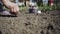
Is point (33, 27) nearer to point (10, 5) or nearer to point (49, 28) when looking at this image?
point (49, 28)

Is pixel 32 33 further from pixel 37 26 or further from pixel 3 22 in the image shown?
pixel 3 22

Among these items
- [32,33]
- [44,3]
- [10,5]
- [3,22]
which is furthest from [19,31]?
[44,3]

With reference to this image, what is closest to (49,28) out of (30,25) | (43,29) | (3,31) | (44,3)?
(43,29)

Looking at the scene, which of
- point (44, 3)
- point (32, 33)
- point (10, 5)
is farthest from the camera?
point (44, 3)

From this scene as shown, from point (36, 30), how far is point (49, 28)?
0.60 meters

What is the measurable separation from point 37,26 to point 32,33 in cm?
112

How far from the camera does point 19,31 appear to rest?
7809mm

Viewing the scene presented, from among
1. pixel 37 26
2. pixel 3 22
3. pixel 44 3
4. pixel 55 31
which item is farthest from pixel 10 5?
pixel 44 3

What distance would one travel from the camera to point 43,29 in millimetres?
8195

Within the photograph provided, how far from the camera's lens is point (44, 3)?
61.6 feet

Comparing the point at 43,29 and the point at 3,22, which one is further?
the point at 3,22

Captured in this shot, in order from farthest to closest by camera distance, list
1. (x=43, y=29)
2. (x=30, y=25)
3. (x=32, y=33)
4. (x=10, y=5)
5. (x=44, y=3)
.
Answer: (x=44, y=3) → (x=10, y=5) → (x=30, y=25) → (x=43, y=29) → (x=32, y=33)

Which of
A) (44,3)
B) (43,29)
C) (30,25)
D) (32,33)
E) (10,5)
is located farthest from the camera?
(44,3)

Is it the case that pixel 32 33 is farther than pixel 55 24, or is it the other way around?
pixel 55 24
